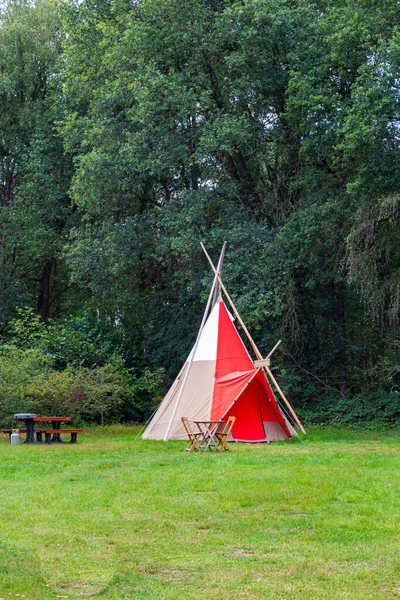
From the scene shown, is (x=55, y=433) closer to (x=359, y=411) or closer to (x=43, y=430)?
(x=43, y=430)

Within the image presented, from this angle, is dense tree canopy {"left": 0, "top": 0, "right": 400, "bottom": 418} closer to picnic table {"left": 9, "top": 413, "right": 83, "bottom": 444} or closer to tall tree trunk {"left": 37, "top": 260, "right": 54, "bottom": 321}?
tall tree trunk {"left": 37, "top": 260, "right": 54, "bottom": 321}

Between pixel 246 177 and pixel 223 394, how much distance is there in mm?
8814

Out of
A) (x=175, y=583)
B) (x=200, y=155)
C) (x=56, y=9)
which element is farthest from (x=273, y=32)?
(x=175, y=583)

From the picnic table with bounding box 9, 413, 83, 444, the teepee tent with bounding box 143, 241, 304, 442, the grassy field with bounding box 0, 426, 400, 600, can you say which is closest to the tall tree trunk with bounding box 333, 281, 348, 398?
the teepee tent with bounding box 143, 241, 304, 442

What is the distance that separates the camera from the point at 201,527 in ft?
24.6

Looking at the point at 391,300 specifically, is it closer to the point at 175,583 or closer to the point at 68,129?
the point at 68,129

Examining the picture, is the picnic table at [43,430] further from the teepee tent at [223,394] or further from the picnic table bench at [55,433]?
the teepee tent at [223,394]

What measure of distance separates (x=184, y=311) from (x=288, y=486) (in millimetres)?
15148

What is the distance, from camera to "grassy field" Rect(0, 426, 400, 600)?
554 cm

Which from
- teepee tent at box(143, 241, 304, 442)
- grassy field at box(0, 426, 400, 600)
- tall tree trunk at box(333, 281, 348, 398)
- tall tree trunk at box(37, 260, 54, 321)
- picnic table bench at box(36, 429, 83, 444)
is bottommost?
grassy field at box(0, 426, 400, 600)

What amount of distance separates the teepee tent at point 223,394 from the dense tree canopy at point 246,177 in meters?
2.50

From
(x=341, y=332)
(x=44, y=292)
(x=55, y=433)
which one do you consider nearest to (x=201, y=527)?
(x=55, y=433)

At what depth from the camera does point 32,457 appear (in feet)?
43.8

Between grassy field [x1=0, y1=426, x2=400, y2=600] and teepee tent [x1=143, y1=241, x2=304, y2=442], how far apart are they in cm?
313
